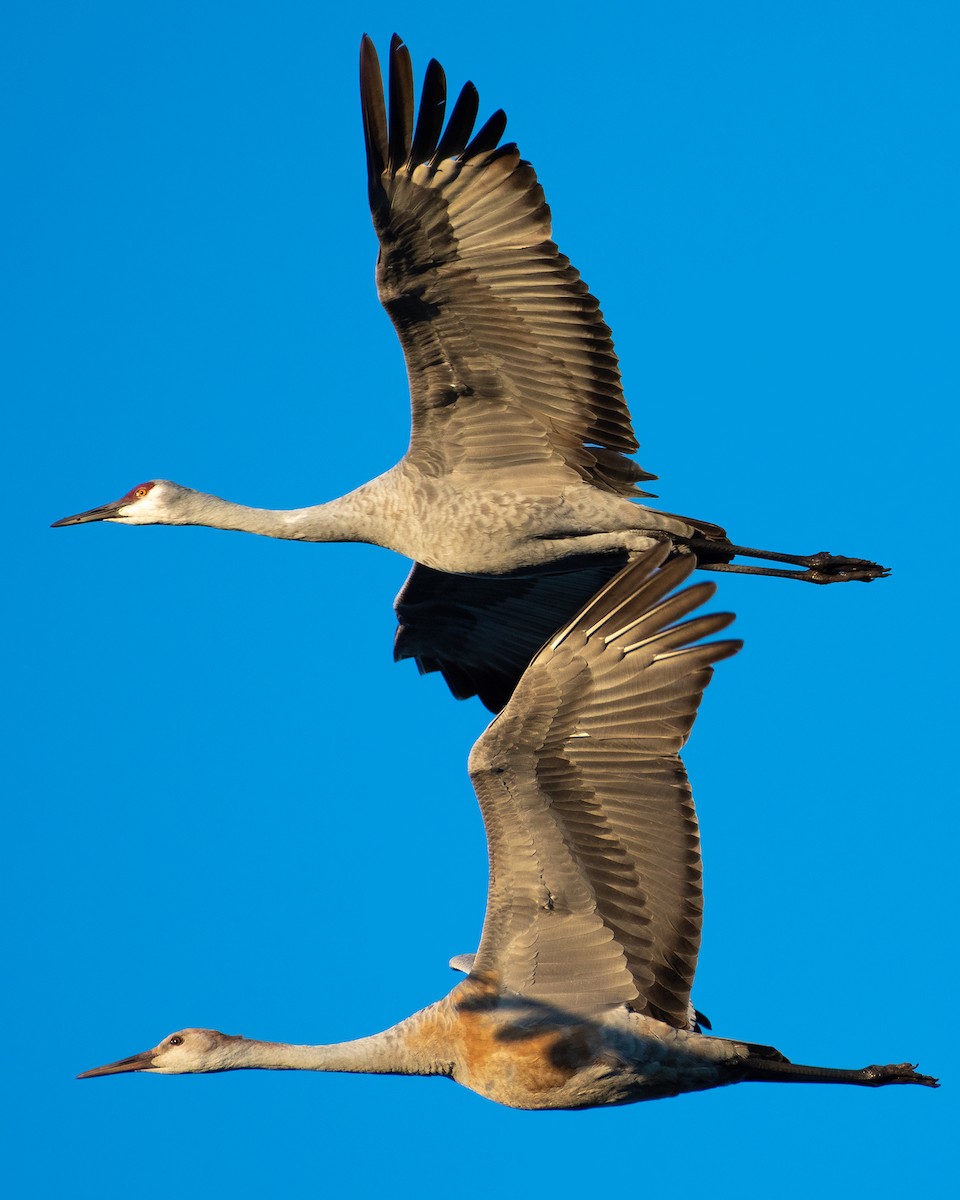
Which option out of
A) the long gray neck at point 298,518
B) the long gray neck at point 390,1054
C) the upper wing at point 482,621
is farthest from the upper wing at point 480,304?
the long gray neck at point 390,1054

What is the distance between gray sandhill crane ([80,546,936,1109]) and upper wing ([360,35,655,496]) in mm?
2070

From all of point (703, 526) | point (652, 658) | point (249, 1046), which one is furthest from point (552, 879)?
point (703, 526)

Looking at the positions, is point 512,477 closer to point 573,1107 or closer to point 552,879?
point 552,879

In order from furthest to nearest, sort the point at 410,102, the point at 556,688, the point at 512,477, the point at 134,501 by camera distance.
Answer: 1. the point at 134,501
2. the point at 512,477
3. the point at 410,102
4. the point at 556,688

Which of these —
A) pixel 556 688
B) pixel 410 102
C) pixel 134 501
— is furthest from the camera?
pixel 134 501

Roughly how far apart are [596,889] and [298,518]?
362 centimetres

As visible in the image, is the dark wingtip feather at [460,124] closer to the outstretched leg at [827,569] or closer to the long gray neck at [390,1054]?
the outstretched leg at [827,569]

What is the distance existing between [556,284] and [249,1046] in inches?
196

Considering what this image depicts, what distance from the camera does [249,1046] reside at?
11.6m

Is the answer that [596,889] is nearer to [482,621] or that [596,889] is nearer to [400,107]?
[482,621]

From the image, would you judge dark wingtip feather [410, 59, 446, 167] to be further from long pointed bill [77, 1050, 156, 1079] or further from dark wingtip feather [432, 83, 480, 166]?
long pointed bill [77, 1050, 156, 1079]

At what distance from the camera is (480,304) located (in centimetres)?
1216

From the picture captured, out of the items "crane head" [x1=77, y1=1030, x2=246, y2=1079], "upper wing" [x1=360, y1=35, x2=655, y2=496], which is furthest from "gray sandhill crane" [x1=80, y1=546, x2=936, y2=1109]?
"upper wing" [x1=360, y1=35, x2=655, y2=496]

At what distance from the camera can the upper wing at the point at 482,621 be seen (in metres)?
13.9
